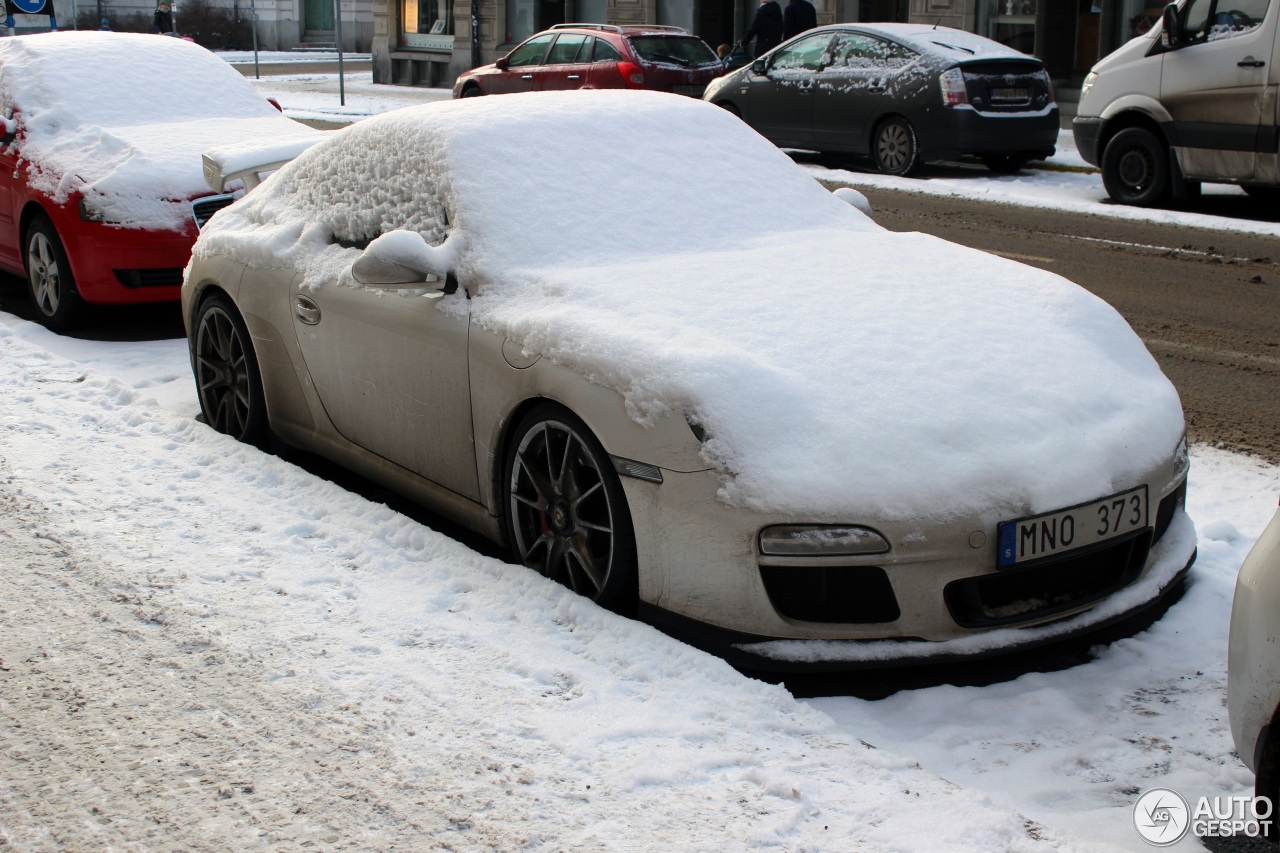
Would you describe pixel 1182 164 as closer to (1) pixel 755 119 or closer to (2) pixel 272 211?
(1) pixel 755 119

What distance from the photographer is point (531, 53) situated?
20.8 m

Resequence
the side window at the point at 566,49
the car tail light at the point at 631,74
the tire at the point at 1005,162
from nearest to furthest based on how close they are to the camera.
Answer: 1. the tire at the point at 1005,162
2. the car tail light at the point at 631,74
3. the side window at the point at 566,49

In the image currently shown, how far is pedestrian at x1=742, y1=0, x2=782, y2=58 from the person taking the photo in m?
19.7

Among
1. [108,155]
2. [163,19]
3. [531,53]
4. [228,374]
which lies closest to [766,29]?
[531,53]

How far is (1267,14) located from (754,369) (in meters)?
9.73

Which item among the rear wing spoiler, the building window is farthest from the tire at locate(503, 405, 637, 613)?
the building window

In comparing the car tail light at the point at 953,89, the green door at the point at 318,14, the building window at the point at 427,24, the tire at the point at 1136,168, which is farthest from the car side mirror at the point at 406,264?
the green door at the point at 318,14

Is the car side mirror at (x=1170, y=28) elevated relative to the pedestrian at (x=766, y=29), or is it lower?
lower

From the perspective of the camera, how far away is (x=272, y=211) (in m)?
5.68

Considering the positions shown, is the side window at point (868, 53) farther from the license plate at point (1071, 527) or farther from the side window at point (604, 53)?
the license plate at point (1071, 527)

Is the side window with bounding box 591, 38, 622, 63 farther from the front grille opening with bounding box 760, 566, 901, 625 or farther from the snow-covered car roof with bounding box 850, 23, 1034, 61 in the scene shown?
the front grille opening with bounding box 760, 566, 901, 625

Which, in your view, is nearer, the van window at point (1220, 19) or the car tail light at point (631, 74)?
the van window at point (1220, 19)

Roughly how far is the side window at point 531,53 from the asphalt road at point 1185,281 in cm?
827

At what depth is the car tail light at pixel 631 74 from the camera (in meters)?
18.9
